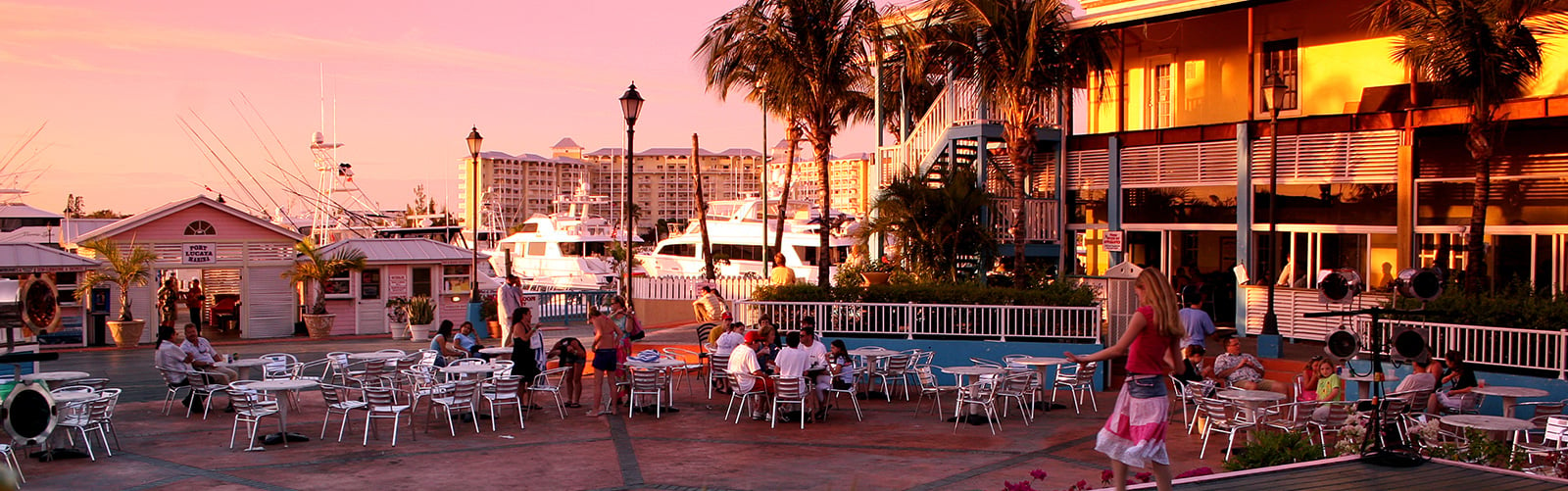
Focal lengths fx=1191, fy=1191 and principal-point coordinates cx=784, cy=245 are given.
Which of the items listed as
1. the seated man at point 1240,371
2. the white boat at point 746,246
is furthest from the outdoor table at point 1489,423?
the white boat at point 746,246

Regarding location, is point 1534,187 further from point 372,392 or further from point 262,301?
point 262,301

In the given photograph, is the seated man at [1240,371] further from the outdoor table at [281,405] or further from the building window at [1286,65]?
the building window at [1286,65]

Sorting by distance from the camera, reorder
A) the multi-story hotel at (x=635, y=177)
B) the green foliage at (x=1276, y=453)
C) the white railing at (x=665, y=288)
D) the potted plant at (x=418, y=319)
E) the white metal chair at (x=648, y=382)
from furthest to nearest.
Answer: the multi-story hotel at (x=635, y=177) → the white railing at (x=665, y=288) → the potted plant at (x=418, y=319) → the white metal chair at (x=648, y=382) → the green foliage at (x=1276, y=453)

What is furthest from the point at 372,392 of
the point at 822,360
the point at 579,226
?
the point at 579,226

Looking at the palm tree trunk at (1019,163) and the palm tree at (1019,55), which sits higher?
the palm tree at (1019,55)

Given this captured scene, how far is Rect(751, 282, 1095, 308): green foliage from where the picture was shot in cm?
1723

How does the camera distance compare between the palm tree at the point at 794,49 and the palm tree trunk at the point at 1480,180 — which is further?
the palm tree at the point at 794,49

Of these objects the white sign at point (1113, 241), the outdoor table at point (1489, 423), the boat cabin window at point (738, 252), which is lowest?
the outdoor table at point (1489, 423)

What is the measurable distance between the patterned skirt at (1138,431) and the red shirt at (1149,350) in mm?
140

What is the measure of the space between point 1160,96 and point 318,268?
58.3ft

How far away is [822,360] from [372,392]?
16.2 ft

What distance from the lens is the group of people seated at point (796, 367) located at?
13305 millimetres

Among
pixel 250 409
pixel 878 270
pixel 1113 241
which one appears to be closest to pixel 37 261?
pixel 250 409

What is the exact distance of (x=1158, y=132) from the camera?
22.1m
